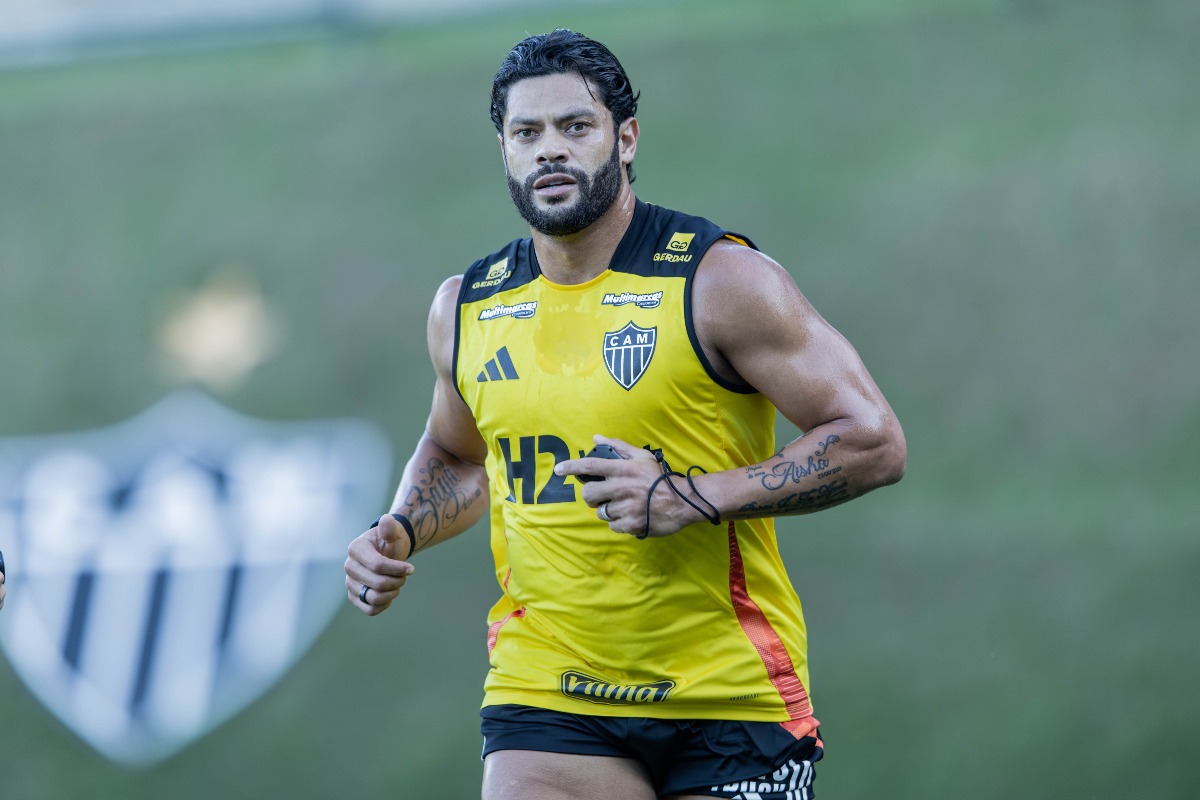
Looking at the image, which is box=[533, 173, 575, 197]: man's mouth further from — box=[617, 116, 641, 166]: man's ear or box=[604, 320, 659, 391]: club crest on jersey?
box=[604, 320, 659, 391]: club crest on jersey

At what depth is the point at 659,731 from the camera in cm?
326

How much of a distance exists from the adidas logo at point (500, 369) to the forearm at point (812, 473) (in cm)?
63

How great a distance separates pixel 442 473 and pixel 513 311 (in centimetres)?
63

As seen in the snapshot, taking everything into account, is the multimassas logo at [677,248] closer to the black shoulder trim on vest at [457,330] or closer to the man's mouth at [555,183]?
the man's mouth at [555,183]

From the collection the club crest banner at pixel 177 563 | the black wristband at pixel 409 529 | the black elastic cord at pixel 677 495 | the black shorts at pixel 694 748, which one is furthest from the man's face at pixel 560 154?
the club crest banner at pixel 177 563

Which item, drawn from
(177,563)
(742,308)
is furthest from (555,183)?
(177,563)

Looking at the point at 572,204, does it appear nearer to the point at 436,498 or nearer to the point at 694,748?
the point at 436,498

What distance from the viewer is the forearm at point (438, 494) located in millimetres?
3750

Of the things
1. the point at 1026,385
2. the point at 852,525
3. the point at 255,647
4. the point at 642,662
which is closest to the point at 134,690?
the point at 255,647

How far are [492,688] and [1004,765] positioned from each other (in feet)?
10.2

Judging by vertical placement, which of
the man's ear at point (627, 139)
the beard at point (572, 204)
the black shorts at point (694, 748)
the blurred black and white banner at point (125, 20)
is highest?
the blurred black and white banner at point (125, 20)

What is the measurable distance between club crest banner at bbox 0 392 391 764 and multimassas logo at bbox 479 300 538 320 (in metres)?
2.98

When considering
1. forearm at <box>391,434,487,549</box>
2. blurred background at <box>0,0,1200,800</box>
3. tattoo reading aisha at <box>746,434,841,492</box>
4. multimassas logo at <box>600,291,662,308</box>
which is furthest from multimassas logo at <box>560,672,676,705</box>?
blurred background at <box>0,0,1200,800</box>

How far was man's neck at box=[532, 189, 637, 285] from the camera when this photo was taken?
3490 millimetres
